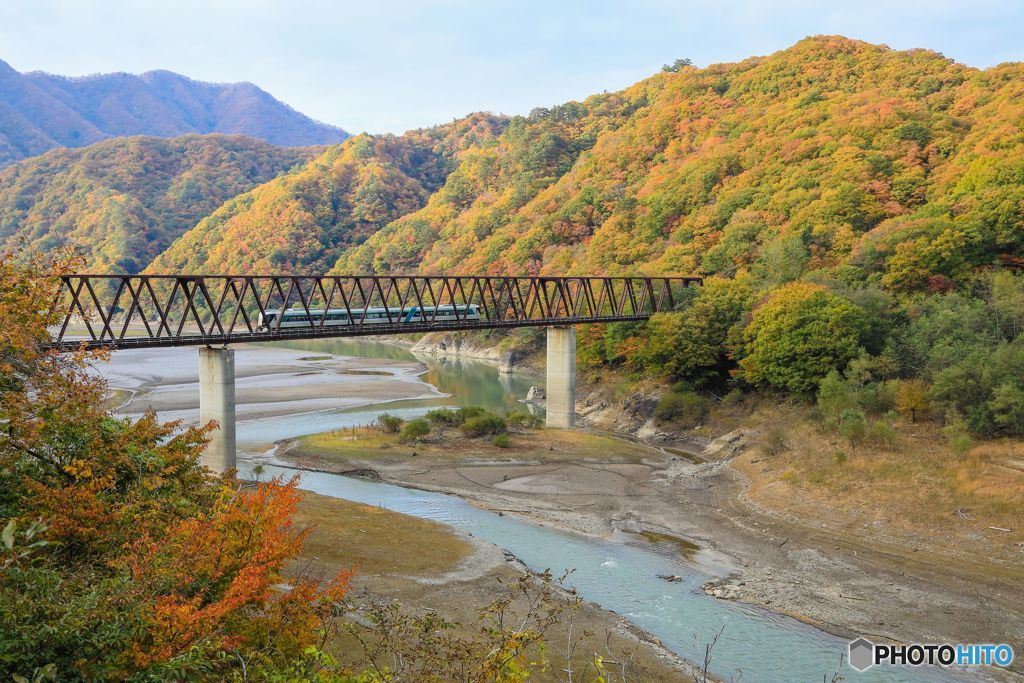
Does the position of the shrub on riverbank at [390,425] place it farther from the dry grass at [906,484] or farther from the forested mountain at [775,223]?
the dry grass at [906,484]

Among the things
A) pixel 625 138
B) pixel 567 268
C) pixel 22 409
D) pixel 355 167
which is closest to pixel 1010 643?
pixel 22 409

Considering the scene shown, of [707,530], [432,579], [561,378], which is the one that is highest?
[561,378]

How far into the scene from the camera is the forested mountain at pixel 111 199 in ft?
525

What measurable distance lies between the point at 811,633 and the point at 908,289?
Answer: 37047 millimetres

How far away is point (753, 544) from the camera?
30.4 meters

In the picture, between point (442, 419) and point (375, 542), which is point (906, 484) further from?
point (442, 419)

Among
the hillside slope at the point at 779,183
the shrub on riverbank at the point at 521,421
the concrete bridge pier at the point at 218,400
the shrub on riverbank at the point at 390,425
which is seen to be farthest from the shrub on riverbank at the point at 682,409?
the concrete bridge pier at the point at 218,400

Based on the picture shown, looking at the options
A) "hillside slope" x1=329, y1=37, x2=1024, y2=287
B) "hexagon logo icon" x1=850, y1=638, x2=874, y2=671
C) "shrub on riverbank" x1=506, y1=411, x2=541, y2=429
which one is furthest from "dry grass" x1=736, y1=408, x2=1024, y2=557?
"hillside slope" x1=329, y1=37, x2=1024, y2=287

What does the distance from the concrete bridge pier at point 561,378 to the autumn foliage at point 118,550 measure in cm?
3811

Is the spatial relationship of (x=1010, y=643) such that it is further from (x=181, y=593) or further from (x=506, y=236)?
(x=506, y=236)

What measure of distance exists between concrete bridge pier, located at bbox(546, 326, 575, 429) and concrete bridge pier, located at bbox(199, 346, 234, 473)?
2349 centimetres
